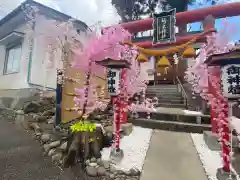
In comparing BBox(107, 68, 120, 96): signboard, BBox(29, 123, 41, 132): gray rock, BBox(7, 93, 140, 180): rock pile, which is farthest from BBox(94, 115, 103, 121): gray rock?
BBox(107, 68, 120, 96): signboard

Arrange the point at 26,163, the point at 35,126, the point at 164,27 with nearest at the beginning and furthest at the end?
the point at 26,163 → the point at 35,126 → the point at 164,27

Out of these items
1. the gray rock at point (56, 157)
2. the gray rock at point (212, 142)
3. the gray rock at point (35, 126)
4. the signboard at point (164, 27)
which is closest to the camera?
the gray rock at point (56, 157)

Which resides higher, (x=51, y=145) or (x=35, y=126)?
(x=35, y=126)

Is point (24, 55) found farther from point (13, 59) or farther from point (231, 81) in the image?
point (231, 81)

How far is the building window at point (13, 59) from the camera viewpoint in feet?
31.3

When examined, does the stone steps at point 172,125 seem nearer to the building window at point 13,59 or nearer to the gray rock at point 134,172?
the gray rock at point 134,172

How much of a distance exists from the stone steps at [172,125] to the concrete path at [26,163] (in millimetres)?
3322

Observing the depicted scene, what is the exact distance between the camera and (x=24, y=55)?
898cm

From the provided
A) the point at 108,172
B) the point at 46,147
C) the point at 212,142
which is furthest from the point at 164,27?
the point at 46,147

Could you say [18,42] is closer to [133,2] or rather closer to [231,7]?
[231,7]

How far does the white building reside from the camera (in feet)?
27.8

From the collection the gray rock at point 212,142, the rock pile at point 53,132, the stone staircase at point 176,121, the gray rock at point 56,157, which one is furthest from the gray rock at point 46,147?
the gray rock at point 212,142

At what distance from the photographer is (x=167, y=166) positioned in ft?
12.4

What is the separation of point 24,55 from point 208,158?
376 inches
